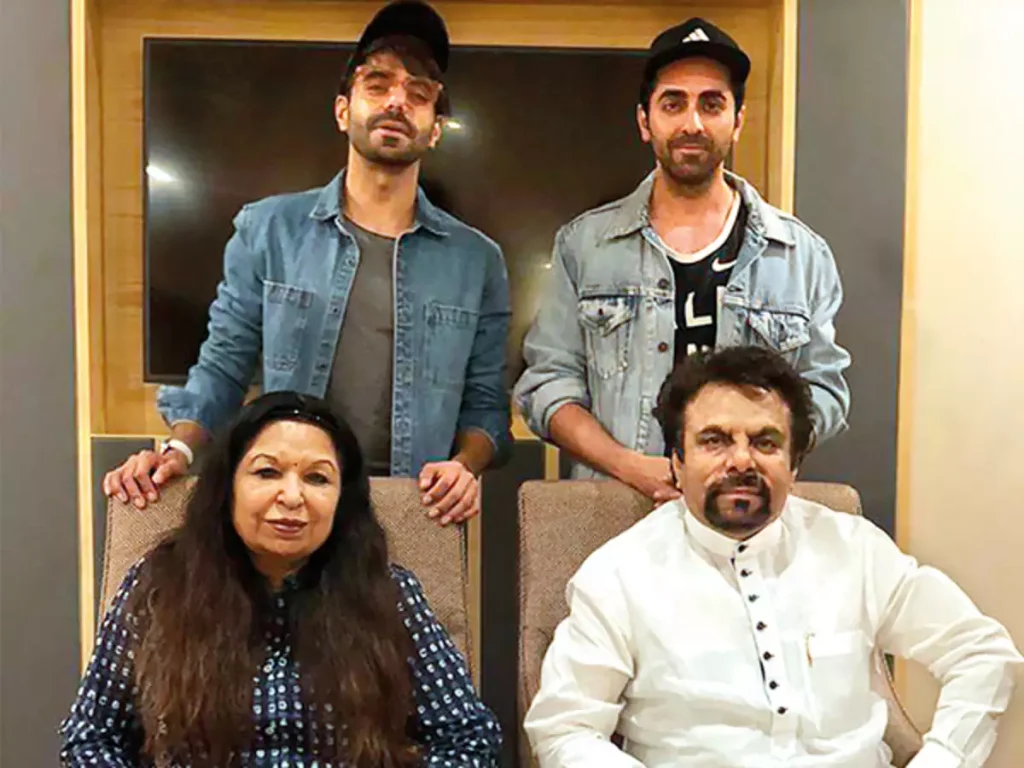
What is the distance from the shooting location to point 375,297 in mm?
2094

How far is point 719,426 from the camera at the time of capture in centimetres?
160

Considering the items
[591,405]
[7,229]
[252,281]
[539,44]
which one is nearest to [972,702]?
[591,405]

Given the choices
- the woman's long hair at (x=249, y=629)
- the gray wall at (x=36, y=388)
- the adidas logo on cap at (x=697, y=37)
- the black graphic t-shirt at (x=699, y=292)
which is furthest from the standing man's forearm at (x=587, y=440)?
the gray wall at (x=36, y=388)

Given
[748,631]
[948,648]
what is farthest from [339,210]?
[948,648]

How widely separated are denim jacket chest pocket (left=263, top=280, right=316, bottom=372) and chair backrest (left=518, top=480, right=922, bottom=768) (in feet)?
1.74

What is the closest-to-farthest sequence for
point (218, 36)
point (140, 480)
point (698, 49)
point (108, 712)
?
1. point (108, 712)
2. point (140, 480)
3. point (698, 49)
4. point (218, 36)

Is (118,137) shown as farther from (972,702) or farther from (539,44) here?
(972,702)

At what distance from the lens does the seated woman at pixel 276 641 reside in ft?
5.03

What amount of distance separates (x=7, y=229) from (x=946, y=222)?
2.19 metres

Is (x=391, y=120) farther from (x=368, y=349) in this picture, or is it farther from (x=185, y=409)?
(x=185, y=409)

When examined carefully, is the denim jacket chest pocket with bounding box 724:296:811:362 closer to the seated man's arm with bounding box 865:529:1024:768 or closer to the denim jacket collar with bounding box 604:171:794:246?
the denim jacket collar with bounding box 604:171:794:246

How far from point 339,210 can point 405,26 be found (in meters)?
0.38

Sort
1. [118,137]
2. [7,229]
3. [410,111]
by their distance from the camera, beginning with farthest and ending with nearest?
[118,137] < [7,229] < [410,111]

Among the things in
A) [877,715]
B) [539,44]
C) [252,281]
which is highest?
[539,44]
